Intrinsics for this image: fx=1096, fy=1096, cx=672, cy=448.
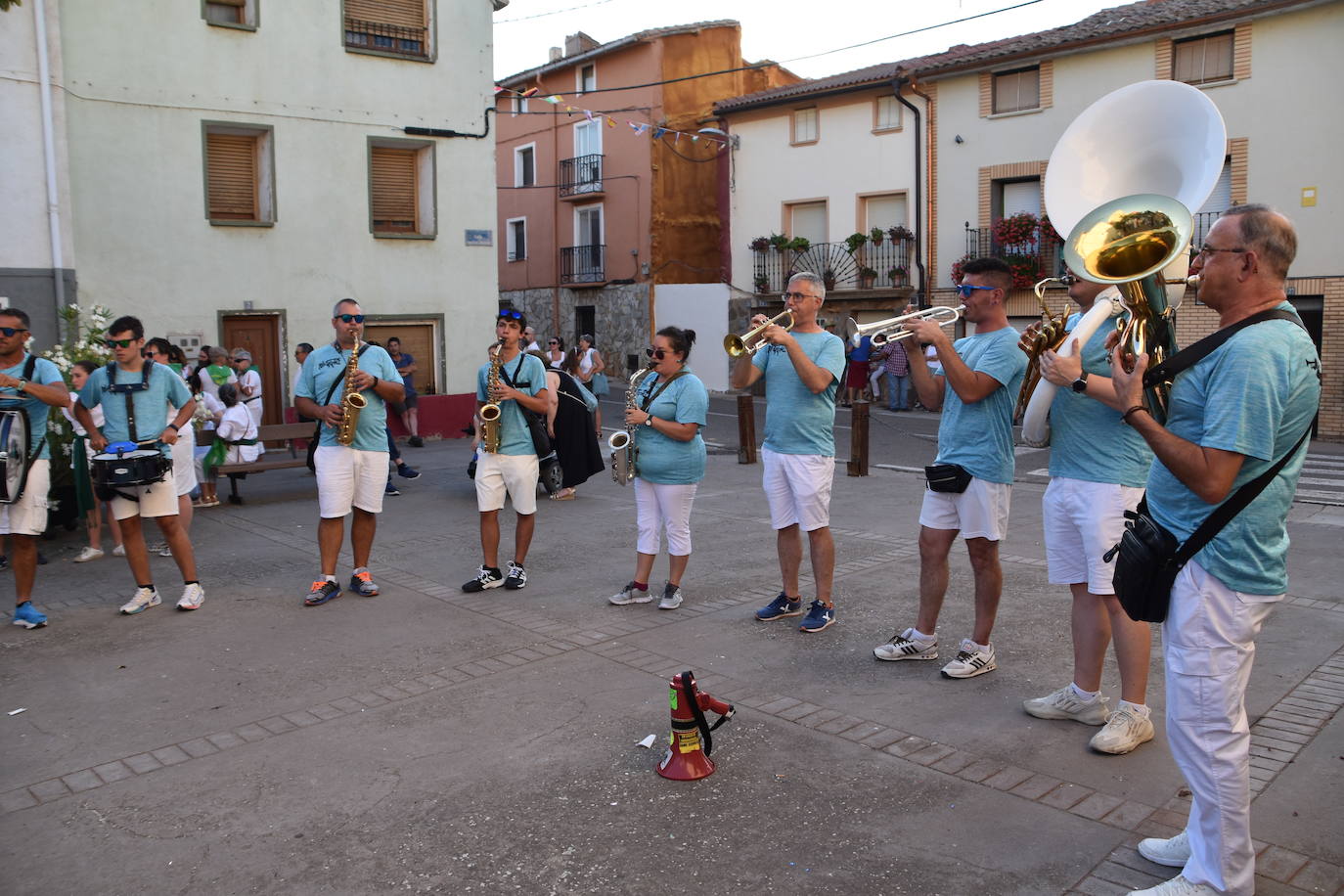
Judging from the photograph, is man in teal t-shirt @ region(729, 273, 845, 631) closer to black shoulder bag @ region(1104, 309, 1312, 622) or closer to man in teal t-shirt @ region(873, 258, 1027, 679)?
man in teal t-shirt @ region(873, 258, 1027, 679)

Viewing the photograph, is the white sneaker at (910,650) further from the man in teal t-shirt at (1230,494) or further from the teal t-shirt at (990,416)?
the man in teal t-shirt at (1230,494)

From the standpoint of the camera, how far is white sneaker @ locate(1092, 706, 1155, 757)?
4289 mm

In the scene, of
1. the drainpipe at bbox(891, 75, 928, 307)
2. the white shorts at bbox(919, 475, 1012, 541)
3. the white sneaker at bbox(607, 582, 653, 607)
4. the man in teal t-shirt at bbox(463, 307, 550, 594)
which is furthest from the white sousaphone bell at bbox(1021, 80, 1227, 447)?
the drainpipe at bbox(891, 75, 928, 307)

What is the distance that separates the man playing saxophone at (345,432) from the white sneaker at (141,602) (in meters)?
0.93

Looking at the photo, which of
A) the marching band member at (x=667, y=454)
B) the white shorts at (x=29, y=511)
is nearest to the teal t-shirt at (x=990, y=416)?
the marching band member at (x=667, y=454)

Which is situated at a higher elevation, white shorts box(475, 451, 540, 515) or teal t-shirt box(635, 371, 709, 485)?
teal t-shirt box(635, 371, 709, 485)

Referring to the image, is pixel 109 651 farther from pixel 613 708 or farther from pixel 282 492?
pixel 282 492

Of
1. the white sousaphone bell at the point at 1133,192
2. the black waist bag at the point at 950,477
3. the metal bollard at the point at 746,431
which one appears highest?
the white sousaphone bell at the point at 1133,192

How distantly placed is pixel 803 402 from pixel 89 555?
19.2 ft

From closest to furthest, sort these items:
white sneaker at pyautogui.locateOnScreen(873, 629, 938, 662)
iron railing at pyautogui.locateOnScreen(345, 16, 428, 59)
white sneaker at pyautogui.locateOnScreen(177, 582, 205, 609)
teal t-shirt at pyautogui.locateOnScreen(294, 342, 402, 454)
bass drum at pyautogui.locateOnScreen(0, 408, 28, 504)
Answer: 1. white sneaker at pyautogui.locateOnScreen(873, 629, 938, 662)
2. bass drum at pyautogui.locateOnScreen(0, 408, 28, 504)
3. white sneaker at pyautogui.locateOnScreen(177, 582, 205, 609)
4. teal t-shirt at pyautogui.locateOnScreen(294, 342, 402, 454)
5. iron railing at pyautogui.locateOnScreen(345, 16, 428, 59)

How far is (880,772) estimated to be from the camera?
4.18m

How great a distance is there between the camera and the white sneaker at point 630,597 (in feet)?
22.2

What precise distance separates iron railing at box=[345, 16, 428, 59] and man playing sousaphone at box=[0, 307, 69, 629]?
1114 cm

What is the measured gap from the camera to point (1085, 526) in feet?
14.5
